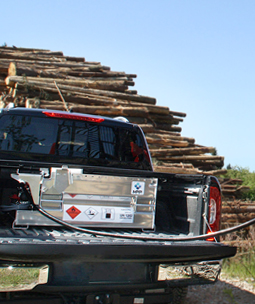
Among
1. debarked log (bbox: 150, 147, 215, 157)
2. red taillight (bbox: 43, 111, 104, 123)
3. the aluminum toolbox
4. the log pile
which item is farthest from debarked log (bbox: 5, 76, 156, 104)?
the aluminum toolbox

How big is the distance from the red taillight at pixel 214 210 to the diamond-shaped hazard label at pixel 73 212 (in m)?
1.34

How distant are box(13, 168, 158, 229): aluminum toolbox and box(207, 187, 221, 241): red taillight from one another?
0.59m

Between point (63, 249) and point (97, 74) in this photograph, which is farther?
point (97, 74)

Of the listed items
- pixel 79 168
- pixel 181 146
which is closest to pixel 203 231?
pixel 79 168

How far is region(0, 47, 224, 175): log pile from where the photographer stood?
1179cm

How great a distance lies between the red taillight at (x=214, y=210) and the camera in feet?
12.7

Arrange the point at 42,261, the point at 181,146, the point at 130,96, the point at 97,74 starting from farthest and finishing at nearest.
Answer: the point at 97,74 → the point at 130,96 → the point at 181,146 → the point at 42,261

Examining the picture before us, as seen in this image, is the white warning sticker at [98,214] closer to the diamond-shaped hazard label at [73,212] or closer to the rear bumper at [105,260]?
the diamond-shaped hazard label at [73,212]

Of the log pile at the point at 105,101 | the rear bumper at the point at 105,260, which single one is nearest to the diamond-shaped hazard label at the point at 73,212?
the rear bumper at the point at 105,260

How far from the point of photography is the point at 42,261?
2959 mm

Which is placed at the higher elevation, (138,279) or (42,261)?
(42,261)

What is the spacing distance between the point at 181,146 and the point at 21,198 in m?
9.44

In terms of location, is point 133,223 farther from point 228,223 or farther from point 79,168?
point 228,223

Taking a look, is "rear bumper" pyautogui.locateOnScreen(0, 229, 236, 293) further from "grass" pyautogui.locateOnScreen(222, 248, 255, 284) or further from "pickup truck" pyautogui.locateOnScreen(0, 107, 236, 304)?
"grass" pyautogui.locateOnScreen(222, 248, 255, 284)
